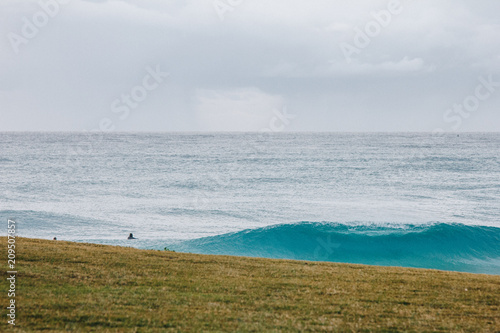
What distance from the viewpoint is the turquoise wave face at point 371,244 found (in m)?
24.9

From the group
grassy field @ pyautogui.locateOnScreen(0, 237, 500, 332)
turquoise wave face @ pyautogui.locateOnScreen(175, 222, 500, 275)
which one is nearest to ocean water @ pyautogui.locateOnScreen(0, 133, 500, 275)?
turquoise wave face @ pyautogui.locateOnScreen(175, 222, 500, 275)

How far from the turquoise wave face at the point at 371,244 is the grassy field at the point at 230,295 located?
44.0ft

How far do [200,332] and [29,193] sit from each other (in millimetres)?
41825


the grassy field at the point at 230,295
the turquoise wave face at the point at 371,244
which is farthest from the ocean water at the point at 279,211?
the grassy field at the point at 230,295

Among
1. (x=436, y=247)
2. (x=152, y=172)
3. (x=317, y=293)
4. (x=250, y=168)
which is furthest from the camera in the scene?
(x=250, y=168)

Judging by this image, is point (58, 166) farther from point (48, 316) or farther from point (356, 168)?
point (48, 316)

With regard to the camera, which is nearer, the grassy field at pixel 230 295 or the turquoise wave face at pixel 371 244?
the grassy field at pixel 230 295

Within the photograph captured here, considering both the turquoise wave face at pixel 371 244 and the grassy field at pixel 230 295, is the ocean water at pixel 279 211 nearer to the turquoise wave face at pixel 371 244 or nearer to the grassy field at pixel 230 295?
the turquoise wave face at pixel 371 244

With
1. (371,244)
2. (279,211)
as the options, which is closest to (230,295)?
(371,244)

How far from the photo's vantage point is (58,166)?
223 ft

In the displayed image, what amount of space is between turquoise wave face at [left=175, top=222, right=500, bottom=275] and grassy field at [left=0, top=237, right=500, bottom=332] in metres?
13.4

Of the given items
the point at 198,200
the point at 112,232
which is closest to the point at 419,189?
the point at 198,200

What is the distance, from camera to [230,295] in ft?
28.6

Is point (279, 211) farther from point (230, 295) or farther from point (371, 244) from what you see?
point (230, 295)
